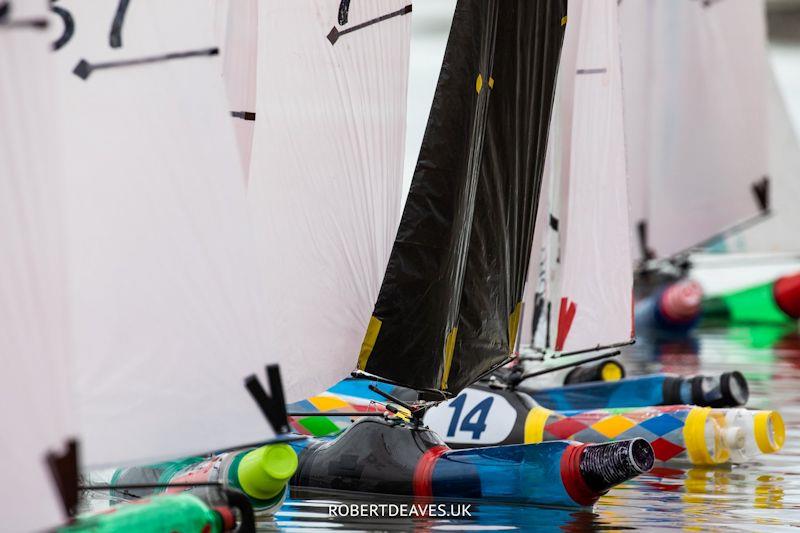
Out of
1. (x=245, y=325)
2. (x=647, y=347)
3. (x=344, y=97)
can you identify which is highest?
(x=344, y=97)

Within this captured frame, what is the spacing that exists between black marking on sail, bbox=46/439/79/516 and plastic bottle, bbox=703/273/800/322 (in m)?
15.7

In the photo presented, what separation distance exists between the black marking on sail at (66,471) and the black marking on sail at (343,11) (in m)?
3.21

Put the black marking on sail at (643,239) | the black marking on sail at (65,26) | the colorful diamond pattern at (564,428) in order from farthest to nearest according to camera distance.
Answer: the black marking on sail at (643,239) → the colorful diamond pattern at (564,428) → the black marking on sail at (65,26)

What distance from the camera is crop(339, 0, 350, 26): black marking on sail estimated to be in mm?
6550

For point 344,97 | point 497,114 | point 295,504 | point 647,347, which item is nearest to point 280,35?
point 344,97

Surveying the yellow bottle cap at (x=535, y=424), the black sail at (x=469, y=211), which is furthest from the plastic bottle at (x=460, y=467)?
the yellow bottle cap at (x=535, y=424)

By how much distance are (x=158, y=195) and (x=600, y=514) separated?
8.63 ft

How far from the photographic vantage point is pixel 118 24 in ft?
14.2

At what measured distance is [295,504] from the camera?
21.0 feet

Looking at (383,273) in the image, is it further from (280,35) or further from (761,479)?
(761,479)

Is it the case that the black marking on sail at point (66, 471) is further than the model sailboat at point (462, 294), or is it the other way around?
the model sailboat at point (462, 294)

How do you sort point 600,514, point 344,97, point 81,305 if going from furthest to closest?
point 344,97 < point 600,514 < point 81,305

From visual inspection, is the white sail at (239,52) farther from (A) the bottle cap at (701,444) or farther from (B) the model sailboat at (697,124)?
(B) the model sailboat at (697,124)

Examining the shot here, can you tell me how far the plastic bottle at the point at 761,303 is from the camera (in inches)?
739
